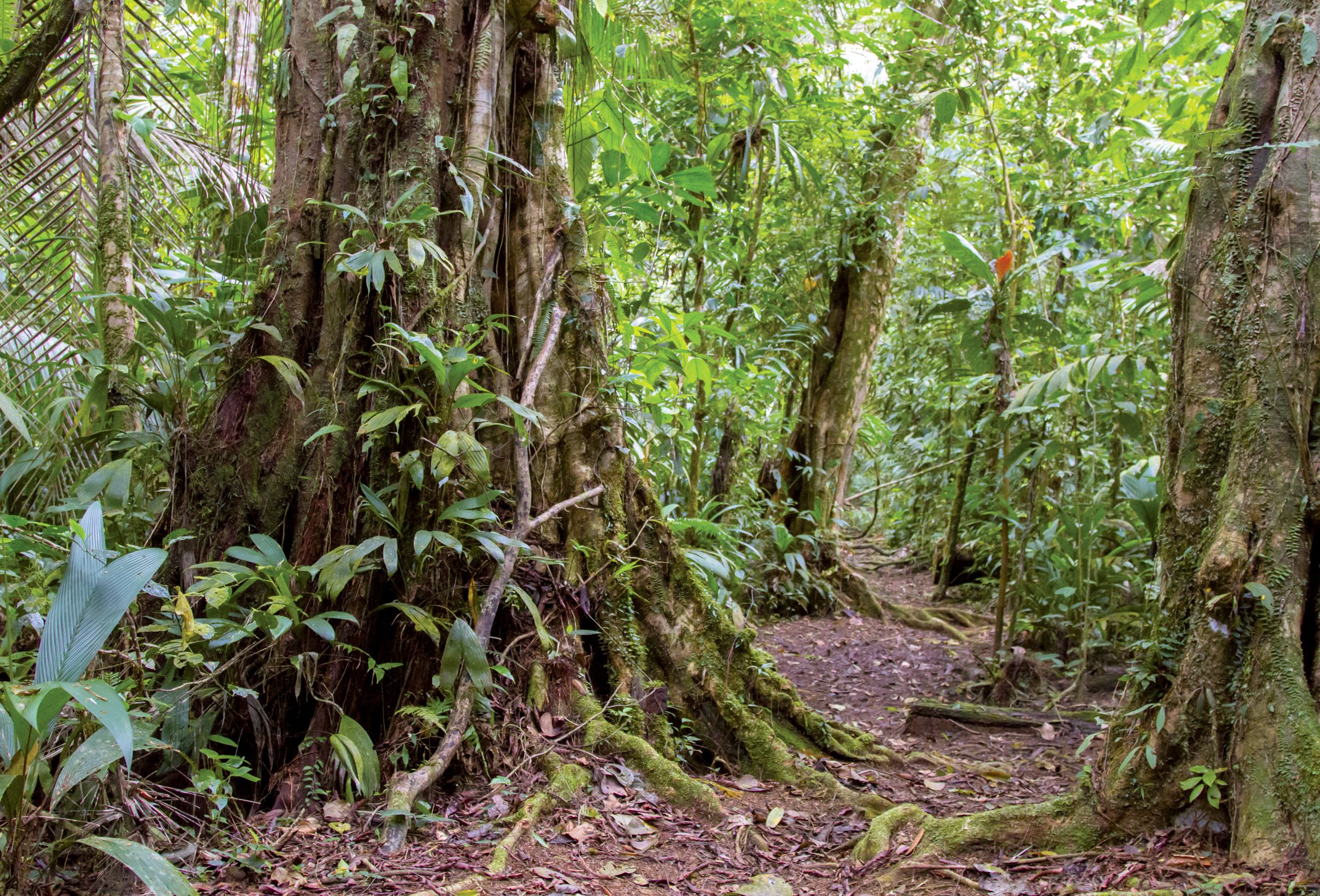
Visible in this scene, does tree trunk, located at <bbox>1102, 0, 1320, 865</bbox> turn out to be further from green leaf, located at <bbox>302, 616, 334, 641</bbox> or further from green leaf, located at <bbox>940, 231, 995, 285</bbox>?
green leaf, located at <bbox>302, 616, 334, 641</bbox>

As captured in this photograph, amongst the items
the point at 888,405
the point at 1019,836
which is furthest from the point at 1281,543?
the point at 888,405

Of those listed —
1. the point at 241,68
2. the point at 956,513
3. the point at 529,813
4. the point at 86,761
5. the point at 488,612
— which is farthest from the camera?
the point at 956,513

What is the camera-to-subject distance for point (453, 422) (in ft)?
9.02

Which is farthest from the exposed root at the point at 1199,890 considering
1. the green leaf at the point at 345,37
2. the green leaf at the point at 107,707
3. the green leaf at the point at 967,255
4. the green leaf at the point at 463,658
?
the green leaf at the point at 345,37

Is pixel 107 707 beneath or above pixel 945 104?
beneath

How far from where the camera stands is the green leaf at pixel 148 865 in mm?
1539

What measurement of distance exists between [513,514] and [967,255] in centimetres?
281

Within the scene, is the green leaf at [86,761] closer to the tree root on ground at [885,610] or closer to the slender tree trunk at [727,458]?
the slender tree trunk at [727,458]

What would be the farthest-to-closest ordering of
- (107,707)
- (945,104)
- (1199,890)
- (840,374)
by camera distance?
(840,374) → (945,104) → (1199,890) → (107,707)

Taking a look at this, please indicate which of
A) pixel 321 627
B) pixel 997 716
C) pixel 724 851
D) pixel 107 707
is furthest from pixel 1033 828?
pixel 107 707

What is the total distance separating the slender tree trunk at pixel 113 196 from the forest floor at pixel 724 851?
73.9 inches

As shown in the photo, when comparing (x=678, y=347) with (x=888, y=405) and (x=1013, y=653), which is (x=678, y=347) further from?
(x=888, y=405)

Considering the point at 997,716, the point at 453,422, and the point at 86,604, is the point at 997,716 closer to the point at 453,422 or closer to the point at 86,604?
the point at 453,422

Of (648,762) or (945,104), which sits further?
(945,104)
